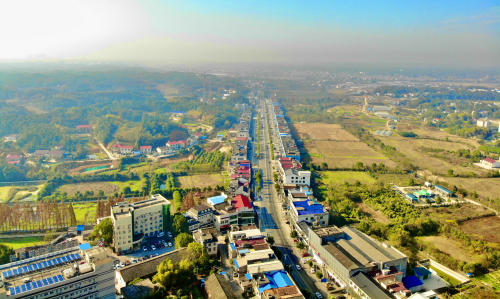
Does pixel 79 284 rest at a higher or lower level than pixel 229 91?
lower

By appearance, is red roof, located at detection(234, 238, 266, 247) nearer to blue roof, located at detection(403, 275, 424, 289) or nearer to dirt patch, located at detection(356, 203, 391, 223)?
blue roof, located at detection(403, 275, 424, 289)

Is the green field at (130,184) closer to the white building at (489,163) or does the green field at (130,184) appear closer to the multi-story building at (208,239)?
the multi-story building at (208,239)

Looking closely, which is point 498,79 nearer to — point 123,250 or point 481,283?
point 481,283

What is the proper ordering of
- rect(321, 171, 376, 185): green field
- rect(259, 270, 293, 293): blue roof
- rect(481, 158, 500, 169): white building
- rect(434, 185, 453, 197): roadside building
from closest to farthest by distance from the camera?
rect(259, 270, 293, 293): blue roof, rect(434, 185, 453, 197): roadside building, rect(321, 171, 376, 185): green field, rect(481, 158, 500, 169): white building

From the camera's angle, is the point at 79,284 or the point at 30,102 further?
the point at 30,102

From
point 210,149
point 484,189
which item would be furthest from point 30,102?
point 484,189

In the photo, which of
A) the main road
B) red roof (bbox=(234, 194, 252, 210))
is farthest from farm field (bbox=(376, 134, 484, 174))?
red roof (bbox=(234, 194, 252, 210))
